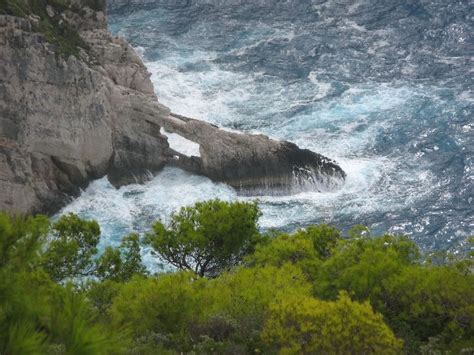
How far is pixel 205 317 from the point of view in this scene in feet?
60.4

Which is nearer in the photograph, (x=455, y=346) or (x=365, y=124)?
(x=455, y=346)

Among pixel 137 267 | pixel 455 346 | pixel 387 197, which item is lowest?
pixel 387 197

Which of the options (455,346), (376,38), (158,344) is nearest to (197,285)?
(158,344)

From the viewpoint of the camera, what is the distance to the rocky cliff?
38.6 m

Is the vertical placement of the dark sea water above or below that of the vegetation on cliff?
below

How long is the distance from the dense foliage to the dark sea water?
12294mm

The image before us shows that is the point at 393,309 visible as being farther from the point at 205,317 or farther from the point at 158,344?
the point at 158,344

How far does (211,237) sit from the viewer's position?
27828 millimetres

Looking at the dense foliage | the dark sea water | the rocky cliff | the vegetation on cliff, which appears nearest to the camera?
the dense foliage

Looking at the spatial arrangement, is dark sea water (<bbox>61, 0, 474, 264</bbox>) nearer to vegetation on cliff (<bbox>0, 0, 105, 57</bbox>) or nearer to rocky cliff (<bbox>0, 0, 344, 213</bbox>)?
rocky cliff (<bbox>0, 0, 344, 213</bbox>)

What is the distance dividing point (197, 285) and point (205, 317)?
218 centimetres

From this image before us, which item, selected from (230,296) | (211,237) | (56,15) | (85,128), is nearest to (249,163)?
→ (85,128)

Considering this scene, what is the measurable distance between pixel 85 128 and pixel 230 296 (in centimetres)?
2408

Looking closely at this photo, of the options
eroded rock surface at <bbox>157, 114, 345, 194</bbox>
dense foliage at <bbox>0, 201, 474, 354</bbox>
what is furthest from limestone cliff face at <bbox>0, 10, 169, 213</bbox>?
dense foliage at <bbox>0, 201, 474, 354</bbox>
